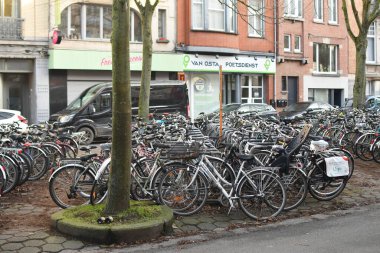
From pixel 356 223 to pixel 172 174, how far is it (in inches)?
103

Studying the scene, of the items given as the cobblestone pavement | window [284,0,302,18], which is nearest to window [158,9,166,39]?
window [284,0,302,18]

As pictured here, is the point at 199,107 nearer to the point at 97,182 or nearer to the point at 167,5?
the point at 167,5

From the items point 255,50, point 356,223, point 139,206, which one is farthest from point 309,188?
point 255,50

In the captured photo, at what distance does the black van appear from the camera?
16625 mm

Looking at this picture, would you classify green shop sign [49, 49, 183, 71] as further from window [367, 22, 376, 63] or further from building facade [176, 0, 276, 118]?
window [367, 22, 376, 63]

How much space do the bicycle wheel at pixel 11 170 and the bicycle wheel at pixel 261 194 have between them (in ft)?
12.1

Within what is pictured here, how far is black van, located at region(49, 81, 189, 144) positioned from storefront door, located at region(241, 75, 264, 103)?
30.7ft

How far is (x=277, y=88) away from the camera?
28.7 m

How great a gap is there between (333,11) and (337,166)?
26.1m

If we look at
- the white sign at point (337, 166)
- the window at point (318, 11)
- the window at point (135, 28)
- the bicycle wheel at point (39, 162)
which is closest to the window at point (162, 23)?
the window at point (135, 28)

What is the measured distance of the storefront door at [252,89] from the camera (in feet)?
90.8

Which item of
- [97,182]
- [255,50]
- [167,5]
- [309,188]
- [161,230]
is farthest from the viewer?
[255,50]

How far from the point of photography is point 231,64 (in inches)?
1040

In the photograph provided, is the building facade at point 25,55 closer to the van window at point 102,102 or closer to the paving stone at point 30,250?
the van window at point 102,102
